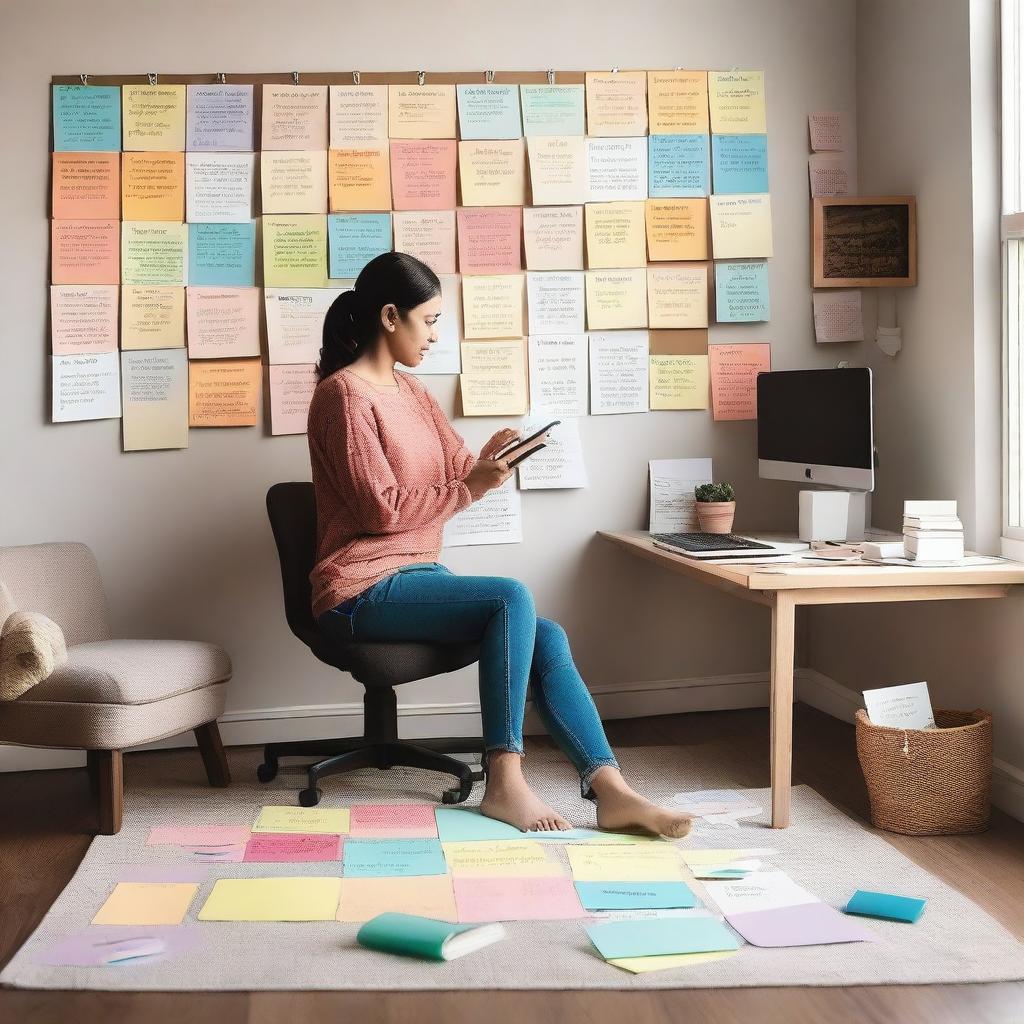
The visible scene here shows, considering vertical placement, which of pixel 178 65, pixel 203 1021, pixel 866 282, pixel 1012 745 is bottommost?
pixel 203 1021

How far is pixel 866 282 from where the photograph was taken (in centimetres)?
339

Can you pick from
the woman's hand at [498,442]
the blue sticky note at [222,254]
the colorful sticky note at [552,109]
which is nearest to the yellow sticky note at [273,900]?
the woman's hand at [498,442]

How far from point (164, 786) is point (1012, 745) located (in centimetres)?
205

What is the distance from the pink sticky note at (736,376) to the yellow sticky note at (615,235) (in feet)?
1.20

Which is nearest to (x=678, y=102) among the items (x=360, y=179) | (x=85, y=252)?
(x=360, y=179)

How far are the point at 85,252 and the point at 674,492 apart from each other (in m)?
1.81

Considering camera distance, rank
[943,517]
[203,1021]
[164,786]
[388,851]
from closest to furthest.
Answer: [203,1021] → [388,851] → [943,517] → [164,786]

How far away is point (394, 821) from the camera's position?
104 inches

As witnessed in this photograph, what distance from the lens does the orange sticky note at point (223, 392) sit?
329 cm

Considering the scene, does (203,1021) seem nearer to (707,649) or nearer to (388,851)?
(388,851)

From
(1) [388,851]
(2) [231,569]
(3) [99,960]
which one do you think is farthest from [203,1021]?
(2) [231,569]

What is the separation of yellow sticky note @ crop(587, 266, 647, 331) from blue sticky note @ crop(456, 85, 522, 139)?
0.48 m

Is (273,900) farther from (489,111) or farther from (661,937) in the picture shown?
(489,111)

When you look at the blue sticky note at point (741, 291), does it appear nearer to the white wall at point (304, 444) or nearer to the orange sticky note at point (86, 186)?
the white wall at point (304, 444)
